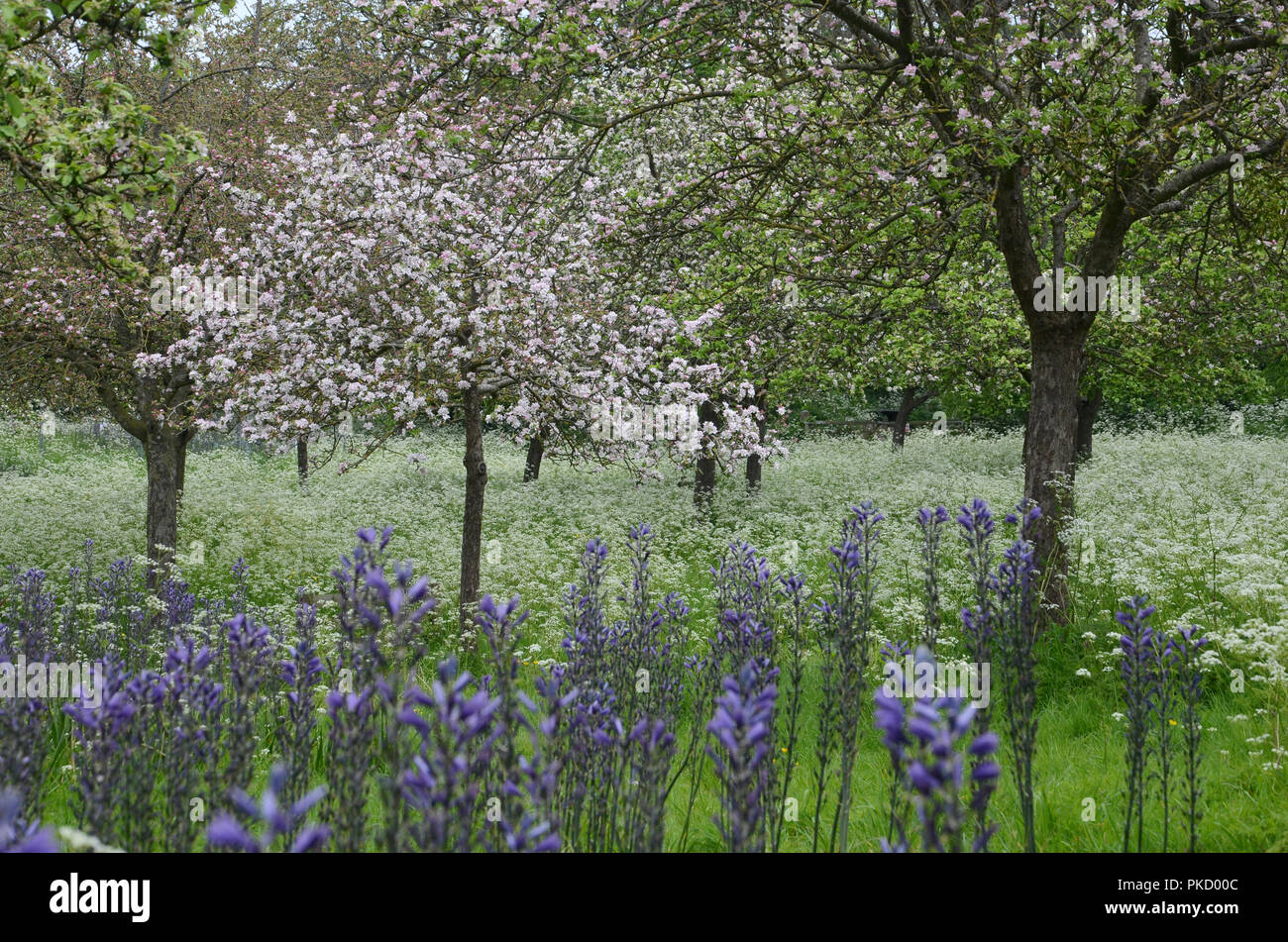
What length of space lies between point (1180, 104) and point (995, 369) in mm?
10893

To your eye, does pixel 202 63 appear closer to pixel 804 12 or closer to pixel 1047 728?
pixel 804 12

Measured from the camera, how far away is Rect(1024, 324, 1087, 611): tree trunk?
861 centimetres

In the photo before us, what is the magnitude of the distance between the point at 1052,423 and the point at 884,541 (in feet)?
14.0

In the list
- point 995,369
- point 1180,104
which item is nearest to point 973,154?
point 1180,104

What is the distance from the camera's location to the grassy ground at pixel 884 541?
5.22 metres

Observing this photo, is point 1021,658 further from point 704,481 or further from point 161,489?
point 704,481

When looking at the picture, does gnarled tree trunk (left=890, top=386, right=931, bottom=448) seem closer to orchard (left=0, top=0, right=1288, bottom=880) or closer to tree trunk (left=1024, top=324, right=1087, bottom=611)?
orchard (left=0, top=0, right=1288, bottom=880)

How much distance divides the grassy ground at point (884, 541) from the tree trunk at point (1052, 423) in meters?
0.73

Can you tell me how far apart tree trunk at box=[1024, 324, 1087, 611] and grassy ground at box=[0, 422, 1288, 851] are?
0.73m

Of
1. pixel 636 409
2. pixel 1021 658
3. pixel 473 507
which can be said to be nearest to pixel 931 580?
pixel 1021 658

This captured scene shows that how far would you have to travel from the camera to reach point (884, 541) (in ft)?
41.5

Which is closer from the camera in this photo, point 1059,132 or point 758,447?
point 1059,132

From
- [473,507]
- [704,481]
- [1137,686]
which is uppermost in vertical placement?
[704,481]

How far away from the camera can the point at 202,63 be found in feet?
46.0
